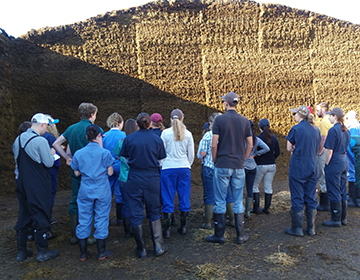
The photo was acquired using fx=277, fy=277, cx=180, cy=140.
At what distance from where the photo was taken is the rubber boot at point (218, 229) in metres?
4.07

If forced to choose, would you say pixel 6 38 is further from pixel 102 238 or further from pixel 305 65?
pixel 305 65

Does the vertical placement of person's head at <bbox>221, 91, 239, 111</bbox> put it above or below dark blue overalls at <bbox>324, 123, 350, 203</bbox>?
above

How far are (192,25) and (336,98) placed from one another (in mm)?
5932

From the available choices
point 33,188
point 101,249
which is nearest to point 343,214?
point 101,249

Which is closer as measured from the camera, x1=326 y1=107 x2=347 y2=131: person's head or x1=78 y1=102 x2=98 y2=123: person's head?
x1=78 y1=102 x2=98 y2=123: person's head

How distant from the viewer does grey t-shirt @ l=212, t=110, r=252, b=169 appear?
4008 mm

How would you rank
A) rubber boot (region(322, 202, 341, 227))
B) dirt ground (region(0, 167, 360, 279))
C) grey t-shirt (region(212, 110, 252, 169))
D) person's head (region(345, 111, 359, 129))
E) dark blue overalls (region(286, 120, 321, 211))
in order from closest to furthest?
dirt ground (region(0, 167, 360, 279)), grey t-shirt (region(212, 110, 252, 169)), dark blue overalls (region(286, 120, 321, 211)), rubber boot (region(322, 202, 341, 227)), person's head (region(345, 111, 359, 129))

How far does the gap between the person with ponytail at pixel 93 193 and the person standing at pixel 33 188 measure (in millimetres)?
444

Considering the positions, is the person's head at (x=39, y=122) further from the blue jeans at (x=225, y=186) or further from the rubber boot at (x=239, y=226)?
the rubber boot at (x=239, y=226)

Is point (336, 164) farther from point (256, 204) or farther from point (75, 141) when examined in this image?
point (75, 141)

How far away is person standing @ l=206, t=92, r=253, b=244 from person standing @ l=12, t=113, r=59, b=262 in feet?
7.69

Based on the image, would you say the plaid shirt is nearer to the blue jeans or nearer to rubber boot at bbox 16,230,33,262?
the blue jeans

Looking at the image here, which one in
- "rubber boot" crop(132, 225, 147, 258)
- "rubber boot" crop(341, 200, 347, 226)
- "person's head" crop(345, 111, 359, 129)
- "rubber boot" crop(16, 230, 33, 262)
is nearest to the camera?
"rubber boot" crop(132, 225, 147, 258)

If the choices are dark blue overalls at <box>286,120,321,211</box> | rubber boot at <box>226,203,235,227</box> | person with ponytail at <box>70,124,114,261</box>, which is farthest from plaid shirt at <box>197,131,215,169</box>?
person with ponytail at <box>70,124,114,261</box>
